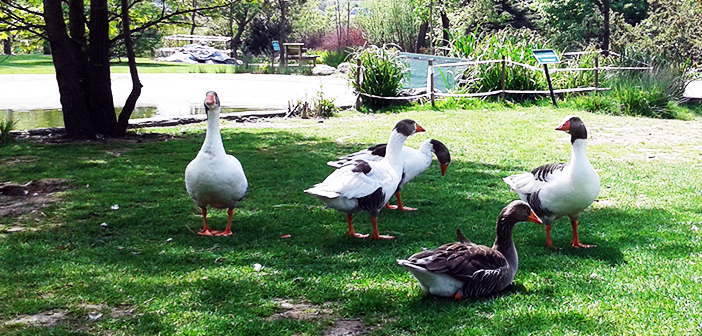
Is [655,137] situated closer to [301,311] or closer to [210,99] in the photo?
[210,99]

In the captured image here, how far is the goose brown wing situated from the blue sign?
1406 cm

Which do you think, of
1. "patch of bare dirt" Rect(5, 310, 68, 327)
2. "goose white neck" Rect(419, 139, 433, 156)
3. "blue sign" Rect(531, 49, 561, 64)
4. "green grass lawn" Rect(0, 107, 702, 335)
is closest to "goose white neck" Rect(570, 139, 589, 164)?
"green grass lawn" Rect(0, 107, 702, 335)

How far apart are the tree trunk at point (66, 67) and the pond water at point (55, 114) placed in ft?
8.96

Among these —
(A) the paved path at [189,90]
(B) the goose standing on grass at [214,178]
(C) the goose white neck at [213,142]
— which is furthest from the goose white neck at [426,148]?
(A) the paved path at [189,90]

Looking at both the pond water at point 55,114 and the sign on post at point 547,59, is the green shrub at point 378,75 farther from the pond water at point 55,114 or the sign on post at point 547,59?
the sign on post at point 547,59

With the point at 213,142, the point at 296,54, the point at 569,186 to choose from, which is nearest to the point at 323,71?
the point at 296,54

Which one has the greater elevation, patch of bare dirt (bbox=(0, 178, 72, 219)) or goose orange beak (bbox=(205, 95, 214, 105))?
goose orange beak (bbox=(205, 95, 214, 105))

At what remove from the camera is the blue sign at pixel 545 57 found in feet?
57.1

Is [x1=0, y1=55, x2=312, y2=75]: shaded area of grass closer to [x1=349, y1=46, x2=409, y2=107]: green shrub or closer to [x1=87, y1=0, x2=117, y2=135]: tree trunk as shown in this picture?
[x1=349, y1=46, x2=409, y2=107]: green shrub

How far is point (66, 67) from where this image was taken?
428 inches

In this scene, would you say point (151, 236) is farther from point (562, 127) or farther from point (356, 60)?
point (356, 60)

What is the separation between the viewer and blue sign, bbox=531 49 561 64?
1741 centimetres

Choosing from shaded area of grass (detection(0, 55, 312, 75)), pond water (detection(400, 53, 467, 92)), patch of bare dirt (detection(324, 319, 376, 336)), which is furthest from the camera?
shaded area of grass (detection(0, 55, 312, 75))

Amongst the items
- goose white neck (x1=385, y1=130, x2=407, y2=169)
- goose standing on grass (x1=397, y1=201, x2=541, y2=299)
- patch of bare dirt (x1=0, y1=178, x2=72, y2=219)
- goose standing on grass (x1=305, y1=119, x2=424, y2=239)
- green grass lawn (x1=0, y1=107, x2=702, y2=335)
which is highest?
goose white neck (x1=385, y1=130, x2=407, y2=169)
